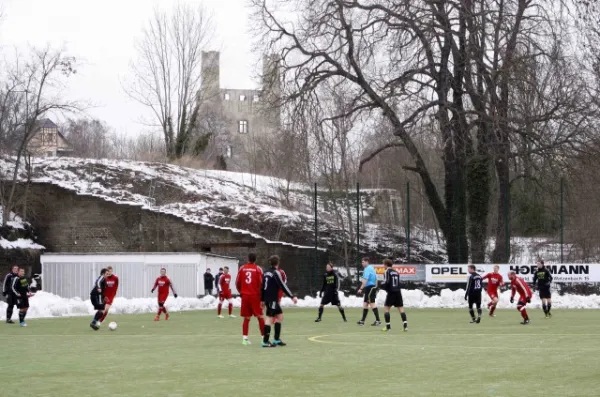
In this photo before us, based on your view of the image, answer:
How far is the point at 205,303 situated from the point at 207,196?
17234 mm

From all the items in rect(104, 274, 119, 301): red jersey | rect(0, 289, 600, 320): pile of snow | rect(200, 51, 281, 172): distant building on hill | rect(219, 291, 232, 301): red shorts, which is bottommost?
rect(0, 289, 600, 320): pile of snow

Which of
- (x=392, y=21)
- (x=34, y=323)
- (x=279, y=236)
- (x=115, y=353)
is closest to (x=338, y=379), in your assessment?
(x=115, y=353)

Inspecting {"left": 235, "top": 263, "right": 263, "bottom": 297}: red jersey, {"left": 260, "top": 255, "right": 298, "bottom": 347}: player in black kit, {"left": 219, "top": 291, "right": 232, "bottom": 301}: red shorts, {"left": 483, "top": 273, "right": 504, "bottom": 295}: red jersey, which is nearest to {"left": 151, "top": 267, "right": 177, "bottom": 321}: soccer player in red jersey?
{"left": 219, "top": 291, "right": 232, "bottom": 301}: red shorts

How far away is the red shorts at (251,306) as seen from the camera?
66.2 ft

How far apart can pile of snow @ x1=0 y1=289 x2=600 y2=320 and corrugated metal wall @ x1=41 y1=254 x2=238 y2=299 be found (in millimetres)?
2811

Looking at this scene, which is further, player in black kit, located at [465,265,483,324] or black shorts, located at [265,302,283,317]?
player in black kit, located at [465,265,483,324]

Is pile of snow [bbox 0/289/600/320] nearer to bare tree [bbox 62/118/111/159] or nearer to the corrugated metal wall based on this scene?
the corrugated metal wall

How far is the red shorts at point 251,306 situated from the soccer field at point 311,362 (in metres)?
0.70

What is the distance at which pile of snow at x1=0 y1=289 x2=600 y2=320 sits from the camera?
38.7 metres

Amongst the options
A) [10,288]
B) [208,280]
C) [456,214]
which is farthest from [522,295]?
[208,280]

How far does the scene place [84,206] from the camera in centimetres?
5494

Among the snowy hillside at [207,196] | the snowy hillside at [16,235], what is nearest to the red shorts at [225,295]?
the snowy hillside at [207,196]

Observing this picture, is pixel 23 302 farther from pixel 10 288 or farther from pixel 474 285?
pixel 474 285

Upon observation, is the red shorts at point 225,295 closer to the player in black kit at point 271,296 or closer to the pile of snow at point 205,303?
the pile of snow at point 205,303
